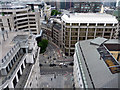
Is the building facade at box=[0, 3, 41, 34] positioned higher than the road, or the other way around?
the building facade at box=[0, 3, 41, 34]

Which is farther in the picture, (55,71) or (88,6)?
(88,6)

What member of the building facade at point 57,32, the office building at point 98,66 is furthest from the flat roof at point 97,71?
the building facade at point 57,32

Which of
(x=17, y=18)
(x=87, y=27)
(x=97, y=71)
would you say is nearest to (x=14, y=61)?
(x=97, y=71)

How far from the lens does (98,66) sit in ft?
115

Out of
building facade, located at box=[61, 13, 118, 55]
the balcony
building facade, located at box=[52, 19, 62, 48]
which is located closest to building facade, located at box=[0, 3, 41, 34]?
building facade, located at box=[52, 19, 62, 48]

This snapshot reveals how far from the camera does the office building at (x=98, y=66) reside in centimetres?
2956

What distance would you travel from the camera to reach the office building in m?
29.6

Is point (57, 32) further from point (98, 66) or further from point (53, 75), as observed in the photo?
point (98, 66)

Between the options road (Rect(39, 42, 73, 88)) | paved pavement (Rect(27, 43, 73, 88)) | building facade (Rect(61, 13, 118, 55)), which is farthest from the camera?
building facade (Rect(61, 13, 118, 55))

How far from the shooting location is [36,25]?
92562mm

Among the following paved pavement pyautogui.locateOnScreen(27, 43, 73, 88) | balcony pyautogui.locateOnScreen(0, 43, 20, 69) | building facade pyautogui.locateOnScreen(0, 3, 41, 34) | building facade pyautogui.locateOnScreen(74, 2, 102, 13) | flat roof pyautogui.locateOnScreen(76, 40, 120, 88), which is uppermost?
building facade pyautogui.locateOnScreen(74, 2, 102, 13)

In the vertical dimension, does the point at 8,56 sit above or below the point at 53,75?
above

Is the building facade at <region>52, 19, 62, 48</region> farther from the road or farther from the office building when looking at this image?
the office building

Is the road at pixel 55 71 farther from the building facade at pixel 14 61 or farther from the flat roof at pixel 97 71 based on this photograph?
the building facade at pixel 14 61
